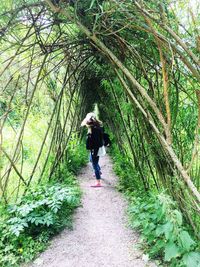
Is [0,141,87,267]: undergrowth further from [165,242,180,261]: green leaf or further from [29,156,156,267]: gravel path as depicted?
[165,242,180,261]: green leaf

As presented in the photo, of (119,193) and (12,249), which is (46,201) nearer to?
(12,249)

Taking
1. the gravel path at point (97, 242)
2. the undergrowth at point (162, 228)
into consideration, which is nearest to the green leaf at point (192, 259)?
the undergrowth at point (162, 228)

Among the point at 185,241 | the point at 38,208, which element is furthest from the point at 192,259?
the point at 38,208

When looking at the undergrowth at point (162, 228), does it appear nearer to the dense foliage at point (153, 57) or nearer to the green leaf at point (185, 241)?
the green leaf at point (185, 241)

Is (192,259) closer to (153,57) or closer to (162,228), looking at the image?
(162,228)

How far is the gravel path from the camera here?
119 inches

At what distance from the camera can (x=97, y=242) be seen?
3387 mm

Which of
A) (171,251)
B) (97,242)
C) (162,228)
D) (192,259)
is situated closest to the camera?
(192,259)

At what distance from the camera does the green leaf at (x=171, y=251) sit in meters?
2.25

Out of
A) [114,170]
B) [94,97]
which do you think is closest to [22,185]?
[114,170]

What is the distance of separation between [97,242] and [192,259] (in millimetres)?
1459

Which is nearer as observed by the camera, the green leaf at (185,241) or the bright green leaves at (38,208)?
the green leaf at (185,241)

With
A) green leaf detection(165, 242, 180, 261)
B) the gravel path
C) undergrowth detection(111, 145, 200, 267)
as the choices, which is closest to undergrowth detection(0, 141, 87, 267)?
the gravel path

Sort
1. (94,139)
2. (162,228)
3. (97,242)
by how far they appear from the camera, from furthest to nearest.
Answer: (94,139), (97,242), (162,228)
